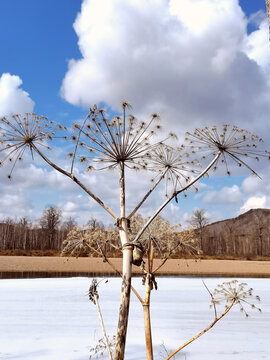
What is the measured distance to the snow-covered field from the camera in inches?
285

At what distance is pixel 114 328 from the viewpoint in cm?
966

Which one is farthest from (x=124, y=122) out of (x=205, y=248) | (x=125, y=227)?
(x=205, y=248)

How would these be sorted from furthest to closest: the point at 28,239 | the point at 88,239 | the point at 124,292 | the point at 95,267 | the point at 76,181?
the point at 28,239 < the point at 95,267 < the point at 88,239 < the point at 76,181 < the point at 124,292

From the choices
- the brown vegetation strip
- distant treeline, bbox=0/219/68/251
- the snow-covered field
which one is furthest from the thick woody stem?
distant treeline, bbox=0/219/68/251

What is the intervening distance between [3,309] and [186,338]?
7076 mm

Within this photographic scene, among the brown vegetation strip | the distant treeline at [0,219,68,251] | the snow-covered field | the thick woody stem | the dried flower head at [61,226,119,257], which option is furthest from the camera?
the distant treeline at [0,219,68,251]

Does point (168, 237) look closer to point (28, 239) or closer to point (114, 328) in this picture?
point (114, 328)

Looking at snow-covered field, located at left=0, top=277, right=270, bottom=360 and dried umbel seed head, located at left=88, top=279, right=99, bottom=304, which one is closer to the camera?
dried umbel seed head, located at left=88, top=279, right=99, bottom=304

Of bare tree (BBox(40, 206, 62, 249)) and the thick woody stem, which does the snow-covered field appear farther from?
bare tree (BBox(40, 206, 62, 249))

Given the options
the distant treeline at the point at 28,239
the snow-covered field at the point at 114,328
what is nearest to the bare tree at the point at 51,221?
the distant treeline at the point at 28,239

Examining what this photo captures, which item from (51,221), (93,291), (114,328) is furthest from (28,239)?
(93,291)

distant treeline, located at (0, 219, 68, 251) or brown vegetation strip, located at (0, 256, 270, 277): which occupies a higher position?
distant treeline, located at (0, 219, 68, 251)

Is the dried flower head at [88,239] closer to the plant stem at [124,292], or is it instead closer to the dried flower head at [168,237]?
the dried flower head at [168,237]

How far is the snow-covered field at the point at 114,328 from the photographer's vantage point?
7.24m
